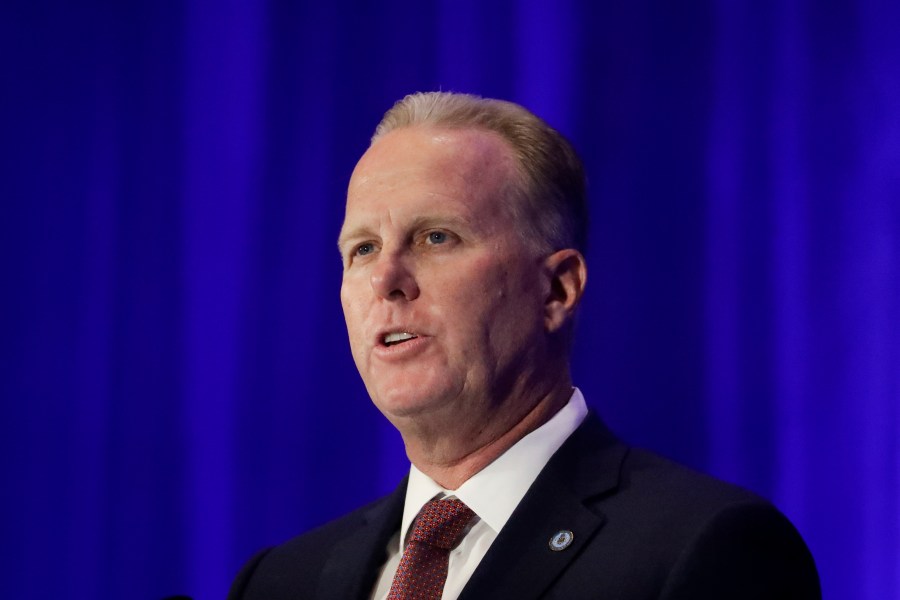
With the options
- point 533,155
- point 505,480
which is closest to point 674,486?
point 505,480

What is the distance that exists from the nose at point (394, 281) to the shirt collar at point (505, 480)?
31 centimetres

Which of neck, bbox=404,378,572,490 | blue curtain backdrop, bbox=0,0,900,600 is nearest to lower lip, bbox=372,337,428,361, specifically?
neck, bbox=404,378,572,490

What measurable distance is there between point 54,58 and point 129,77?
21 cm

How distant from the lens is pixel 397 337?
6.91ft

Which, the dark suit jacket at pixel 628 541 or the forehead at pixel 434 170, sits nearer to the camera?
the dark suit jacket at pixel 628 541

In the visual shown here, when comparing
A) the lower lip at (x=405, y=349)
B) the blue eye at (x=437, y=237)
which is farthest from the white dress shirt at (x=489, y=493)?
the blue eye at (x=437, y=237)

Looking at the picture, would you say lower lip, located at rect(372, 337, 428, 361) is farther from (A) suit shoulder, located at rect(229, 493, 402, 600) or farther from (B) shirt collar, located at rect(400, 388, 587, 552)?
(A) suit shoulder, located at rect(229, 493, 402, 600)

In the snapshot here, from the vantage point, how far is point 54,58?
133 inches

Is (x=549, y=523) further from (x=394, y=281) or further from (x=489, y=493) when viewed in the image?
(x=394, y=281)

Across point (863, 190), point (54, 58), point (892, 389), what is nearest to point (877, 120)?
point (863, 190)

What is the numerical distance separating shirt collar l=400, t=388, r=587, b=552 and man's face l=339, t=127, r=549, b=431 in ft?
0.26

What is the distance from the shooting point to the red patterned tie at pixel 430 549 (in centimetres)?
205

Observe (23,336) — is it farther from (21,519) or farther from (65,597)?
(65,597)

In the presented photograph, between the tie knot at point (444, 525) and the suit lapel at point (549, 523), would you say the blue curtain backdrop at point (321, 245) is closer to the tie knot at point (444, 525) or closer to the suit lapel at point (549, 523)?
the suit lapel at point (549, 523)
